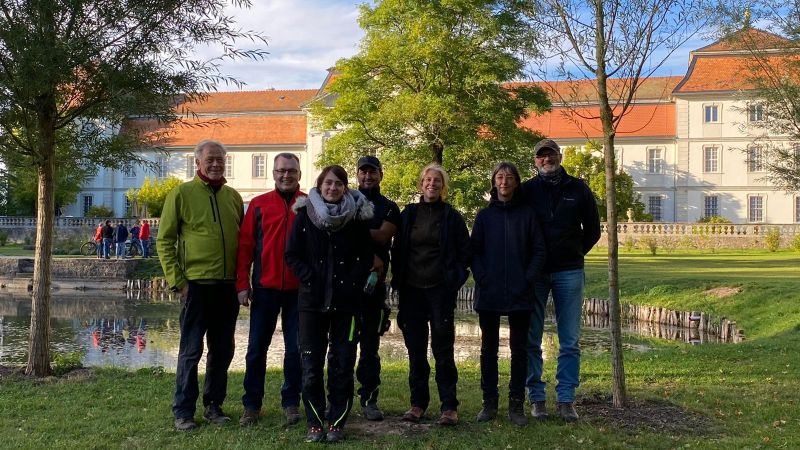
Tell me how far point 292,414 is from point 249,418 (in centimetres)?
30

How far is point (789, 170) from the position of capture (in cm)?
1703

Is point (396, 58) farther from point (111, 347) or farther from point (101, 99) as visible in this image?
point (101, 99)

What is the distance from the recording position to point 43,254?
300 inches

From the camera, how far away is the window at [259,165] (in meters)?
55.1

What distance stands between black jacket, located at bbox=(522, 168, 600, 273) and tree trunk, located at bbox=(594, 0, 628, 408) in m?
0.29

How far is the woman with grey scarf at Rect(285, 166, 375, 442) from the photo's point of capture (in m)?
5.03

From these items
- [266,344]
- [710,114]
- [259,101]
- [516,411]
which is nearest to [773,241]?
[710,114]

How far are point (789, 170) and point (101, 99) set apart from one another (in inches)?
586

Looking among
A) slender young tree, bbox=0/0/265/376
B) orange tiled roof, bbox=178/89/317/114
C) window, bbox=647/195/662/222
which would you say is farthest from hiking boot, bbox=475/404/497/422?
orange tiled roof, bbox=178/89/317/114

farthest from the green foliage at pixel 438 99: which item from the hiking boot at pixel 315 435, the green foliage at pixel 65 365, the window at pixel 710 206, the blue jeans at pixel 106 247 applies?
the window at pixel 710 206

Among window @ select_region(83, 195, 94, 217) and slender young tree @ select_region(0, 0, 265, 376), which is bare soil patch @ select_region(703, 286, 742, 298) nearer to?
slender young tree @ select_region(0, 0, 265, 376)

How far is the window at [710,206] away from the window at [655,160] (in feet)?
11.0

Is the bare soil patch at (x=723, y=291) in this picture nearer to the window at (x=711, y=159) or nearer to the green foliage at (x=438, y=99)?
the green foliage at (x=438, y=99)

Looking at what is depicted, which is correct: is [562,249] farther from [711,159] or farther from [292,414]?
[711,159]
